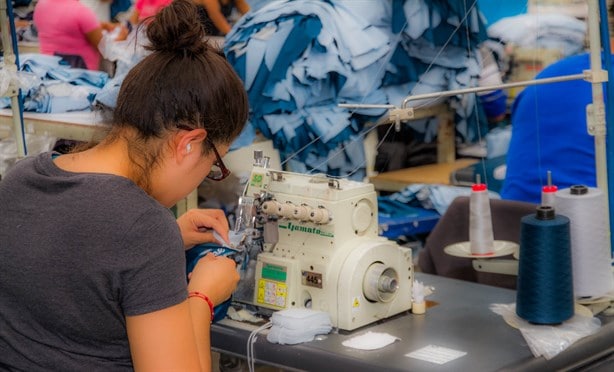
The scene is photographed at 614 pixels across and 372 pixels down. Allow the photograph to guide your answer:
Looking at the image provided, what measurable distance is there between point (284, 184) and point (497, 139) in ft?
5.76

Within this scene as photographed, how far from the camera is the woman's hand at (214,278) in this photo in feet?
5.39

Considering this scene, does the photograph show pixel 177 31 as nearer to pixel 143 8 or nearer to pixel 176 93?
pixel 176 93

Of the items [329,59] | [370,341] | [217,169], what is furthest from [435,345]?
[329,59]

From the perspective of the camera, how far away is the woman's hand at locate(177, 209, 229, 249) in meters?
2.00

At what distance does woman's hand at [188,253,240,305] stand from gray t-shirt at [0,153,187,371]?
8.8 inches

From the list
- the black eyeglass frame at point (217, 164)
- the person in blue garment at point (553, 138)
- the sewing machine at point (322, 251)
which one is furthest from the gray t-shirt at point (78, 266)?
the person in blue garment at point (553, 138)

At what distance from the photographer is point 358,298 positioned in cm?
200

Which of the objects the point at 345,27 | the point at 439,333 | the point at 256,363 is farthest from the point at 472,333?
the point at 345,27

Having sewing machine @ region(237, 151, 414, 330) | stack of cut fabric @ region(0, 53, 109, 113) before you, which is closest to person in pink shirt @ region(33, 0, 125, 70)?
stack of cut fabric @ region(0, 53, 109, 113)

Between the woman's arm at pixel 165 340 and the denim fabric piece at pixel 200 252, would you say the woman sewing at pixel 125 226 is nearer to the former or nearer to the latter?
the woman's arm at pixel 165 340

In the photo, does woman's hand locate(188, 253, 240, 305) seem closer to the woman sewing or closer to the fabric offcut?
the woman sewing

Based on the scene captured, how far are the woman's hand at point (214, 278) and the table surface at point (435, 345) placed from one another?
0.27 m

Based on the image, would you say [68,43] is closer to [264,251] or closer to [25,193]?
[264,251]

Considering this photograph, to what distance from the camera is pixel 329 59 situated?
3000 mm
